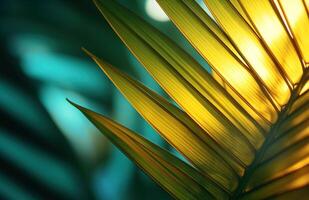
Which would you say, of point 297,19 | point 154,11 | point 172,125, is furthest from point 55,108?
point 297,19

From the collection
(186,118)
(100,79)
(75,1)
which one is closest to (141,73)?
(100,79)

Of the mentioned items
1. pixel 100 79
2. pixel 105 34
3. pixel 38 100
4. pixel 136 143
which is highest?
pixel 105 34

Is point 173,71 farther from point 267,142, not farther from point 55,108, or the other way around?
point 55,108

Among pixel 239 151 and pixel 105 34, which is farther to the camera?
pixel 105 34

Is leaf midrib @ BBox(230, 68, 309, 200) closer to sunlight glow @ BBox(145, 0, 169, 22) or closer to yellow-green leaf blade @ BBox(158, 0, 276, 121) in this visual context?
yellow-green leaf blade @ BBox(158, 0, 276, 121)

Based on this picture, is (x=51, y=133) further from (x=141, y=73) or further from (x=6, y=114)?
(x=141, y=73)
